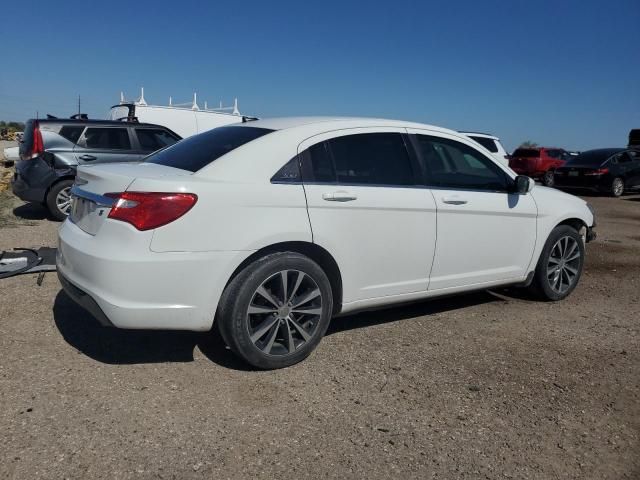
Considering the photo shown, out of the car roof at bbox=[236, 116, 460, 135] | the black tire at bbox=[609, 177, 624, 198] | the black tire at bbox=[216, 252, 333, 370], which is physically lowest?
the black tire at bbox=[216, 252, 333, 370]

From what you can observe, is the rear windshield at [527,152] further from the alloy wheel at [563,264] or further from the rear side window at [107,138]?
the alloy wheel at [563,264]

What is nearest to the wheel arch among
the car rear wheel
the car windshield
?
the car windshield

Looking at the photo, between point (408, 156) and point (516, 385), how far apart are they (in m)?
1.79

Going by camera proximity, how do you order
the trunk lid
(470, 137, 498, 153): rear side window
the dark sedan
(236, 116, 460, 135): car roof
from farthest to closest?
the dark sedan, (470, 137, 498, 153): rear side window, (236, 116, 460, 135): car roof, the trunk lid

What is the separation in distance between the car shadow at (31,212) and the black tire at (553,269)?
24.4 feet

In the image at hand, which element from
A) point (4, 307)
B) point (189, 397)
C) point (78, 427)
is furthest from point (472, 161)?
point (4, 307)

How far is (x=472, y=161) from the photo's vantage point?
186 inches

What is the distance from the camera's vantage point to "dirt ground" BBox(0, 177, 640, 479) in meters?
2.69

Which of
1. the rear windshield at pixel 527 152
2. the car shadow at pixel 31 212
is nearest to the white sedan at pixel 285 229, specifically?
the car shadow at pixel 31 212

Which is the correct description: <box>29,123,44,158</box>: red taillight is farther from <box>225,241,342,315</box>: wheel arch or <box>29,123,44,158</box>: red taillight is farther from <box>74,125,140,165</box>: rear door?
<box>225,241,342,315</box>: wheel arch

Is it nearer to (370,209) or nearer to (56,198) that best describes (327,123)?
(370,209)

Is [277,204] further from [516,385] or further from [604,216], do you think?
[604,216]

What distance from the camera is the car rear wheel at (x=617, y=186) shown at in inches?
674

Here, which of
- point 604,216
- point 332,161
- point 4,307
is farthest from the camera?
point 604,216
